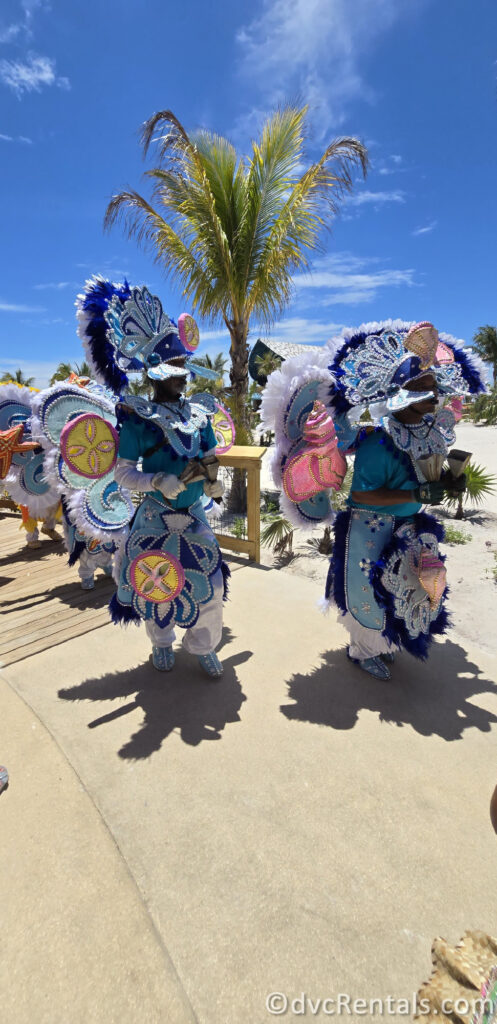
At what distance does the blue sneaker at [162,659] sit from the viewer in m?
2.97

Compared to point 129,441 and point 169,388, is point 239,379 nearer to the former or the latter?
point 169,388

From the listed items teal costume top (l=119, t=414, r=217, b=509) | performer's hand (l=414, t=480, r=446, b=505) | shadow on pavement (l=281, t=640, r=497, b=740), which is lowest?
shadow on pavement (l=281, t=640, r=497, b=740)

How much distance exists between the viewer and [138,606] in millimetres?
2568

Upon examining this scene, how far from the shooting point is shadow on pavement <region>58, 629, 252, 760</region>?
2.40m

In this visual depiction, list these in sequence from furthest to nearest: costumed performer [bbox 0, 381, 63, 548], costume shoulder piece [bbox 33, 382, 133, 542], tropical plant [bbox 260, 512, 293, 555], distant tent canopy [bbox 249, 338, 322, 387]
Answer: distant tent canopy [bbox 249, 338, 322, 387]
tropical plant [bbox 260, 512, 293, 555]
costumed performer [bbox 0, 381, 63, 548]
costume shoulder piece [bbox 33, 382, 133, 542]

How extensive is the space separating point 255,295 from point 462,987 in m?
7.52

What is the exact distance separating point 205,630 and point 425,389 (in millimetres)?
1757

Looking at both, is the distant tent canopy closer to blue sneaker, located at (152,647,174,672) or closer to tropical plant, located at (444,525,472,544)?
tropical plant, located at (444,525,472,544)

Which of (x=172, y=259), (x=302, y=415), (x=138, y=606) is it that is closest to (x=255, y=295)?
(x=172, y=259)

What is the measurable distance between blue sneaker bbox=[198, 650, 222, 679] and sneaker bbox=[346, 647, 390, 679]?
2.82 ft

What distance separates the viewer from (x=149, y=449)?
243 centimetres

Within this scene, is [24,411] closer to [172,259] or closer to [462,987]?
[172,259]

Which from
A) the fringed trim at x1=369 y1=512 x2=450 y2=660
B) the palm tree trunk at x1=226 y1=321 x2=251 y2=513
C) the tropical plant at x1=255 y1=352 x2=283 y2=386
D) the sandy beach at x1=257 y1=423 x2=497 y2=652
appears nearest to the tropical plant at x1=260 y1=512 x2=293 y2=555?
the sandy beach at x1=257 y1=423 x2=497 y2=652

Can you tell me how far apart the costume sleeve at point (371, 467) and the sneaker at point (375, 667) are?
3.65 feet
